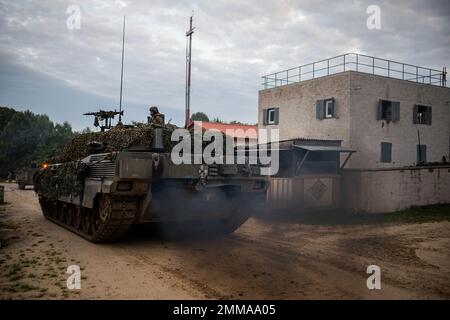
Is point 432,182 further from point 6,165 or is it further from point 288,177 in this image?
point 6,165

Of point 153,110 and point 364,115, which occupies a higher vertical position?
point 364,115

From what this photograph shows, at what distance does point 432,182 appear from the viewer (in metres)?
15.9

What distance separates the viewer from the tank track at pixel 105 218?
24.6ft

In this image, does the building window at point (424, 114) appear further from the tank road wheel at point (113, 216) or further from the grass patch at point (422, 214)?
the tank road wheel at point (113, 216)

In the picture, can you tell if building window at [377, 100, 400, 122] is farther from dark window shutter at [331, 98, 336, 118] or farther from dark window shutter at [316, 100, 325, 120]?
dark window shutter at [316, 100, 325, 120]

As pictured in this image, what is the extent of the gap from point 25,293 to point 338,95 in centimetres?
1608

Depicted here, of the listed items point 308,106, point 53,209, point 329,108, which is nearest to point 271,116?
point 308,106

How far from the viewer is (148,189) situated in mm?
7508

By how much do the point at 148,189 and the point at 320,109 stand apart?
1347 centimetres

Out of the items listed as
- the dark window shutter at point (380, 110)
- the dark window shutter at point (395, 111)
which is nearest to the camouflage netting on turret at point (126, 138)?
the dark window shutter at point (380, 110)

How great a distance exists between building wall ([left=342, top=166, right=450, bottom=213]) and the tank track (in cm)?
987

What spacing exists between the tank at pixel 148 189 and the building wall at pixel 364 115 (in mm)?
10317

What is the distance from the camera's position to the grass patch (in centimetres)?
1316

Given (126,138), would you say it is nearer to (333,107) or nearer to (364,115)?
(333,107)
